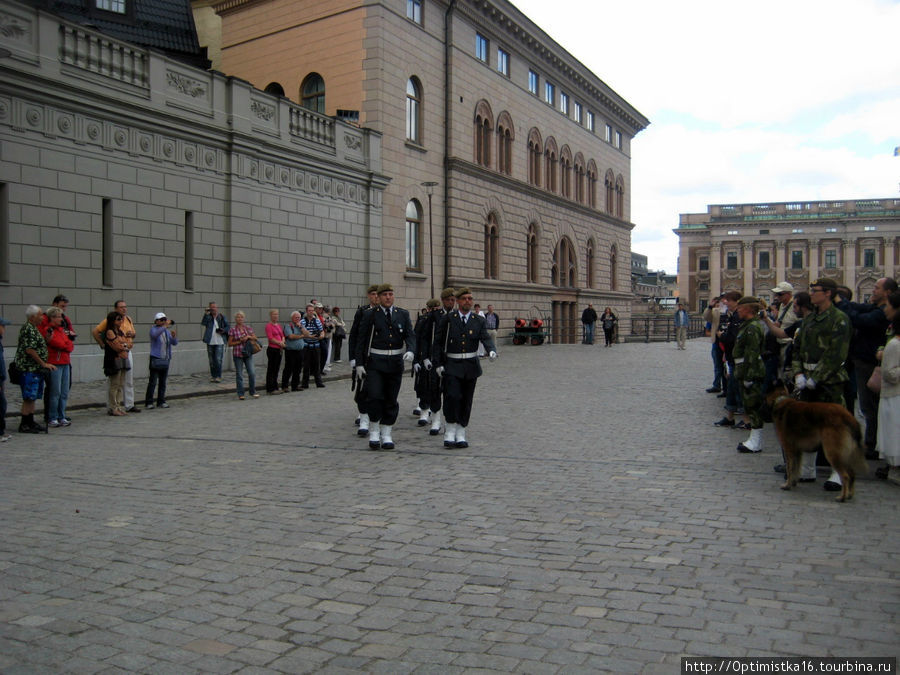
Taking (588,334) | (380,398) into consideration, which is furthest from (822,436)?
(588,334)

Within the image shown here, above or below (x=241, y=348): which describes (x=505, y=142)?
above

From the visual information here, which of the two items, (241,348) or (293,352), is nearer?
(241,348)

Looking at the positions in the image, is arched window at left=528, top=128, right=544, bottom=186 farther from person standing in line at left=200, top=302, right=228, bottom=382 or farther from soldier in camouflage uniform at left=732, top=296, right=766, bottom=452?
soldier in camouflage uniform at left=732, top=296, right=766, bottom=452

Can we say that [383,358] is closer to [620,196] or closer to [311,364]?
[311,364]

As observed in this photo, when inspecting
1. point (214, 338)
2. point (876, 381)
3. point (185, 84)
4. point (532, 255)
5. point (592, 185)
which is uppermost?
point (592, 185)

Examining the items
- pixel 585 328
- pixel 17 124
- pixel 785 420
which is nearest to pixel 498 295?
pixel 585 328

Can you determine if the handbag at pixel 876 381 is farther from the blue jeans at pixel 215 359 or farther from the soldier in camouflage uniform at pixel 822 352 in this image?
the blue jeans at pixel 215 359

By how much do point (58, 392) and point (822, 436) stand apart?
35.4 ft

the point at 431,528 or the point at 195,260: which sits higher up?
the point at 195,260

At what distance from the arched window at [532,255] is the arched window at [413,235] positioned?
11.7 meters

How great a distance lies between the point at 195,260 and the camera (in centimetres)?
2088

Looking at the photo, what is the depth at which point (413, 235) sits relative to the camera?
31.8 metres

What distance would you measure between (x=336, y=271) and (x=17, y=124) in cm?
1149

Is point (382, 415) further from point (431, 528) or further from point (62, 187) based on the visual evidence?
point (62, 187)
